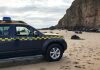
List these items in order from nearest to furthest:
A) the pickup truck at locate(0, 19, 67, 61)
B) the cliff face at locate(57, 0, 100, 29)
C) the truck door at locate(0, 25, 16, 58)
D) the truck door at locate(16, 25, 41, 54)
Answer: the truck door at locate(0, 25, 16, 58)
the pickup truck at locate(0, 19, 67, 61)
the truck door at locate(16, 25, 41, 54)
the cliff face at locate(57, 0, 100, 29)

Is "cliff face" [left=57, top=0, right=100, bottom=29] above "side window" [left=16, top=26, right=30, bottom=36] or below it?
above

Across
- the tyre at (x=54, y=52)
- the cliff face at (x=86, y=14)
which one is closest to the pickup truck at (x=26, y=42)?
the tyre at (x=54, y=52)

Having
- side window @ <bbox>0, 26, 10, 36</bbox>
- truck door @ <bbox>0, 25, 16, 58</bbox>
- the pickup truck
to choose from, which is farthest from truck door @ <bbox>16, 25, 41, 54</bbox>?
side window @ <bbox>0, 26, 10, 36</bbox>

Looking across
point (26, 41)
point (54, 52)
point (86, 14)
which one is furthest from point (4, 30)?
point (86, 14)

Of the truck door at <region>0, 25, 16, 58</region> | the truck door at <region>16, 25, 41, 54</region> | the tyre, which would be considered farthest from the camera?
the tyre

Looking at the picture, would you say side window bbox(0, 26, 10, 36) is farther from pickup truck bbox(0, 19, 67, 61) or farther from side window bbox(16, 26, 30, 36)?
side window bbox(16, 26, 30, 36)

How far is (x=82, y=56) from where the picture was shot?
39.7ft

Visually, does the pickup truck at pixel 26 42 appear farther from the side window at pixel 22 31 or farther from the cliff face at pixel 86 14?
the cliff face at pixel 86 14

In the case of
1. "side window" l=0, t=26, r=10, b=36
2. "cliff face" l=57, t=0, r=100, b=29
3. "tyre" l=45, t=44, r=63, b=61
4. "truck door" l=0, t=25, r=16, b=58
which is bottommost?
"tyre" l=45, t=44, r=63, b=61

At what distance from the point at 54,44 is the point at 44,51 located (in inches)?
23.1

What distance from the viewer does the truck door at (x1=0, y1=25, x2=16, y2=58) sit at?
9.66m

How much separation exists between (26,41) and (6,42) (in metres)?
0.86

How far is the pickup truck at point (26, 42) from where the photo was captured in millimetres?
9781

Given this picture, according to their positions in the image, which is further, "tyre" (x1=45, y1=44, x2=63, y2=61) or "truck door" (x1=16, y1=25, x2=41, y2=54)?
"tyre" (x1=45, y1=44, x2=63, y2=61)
